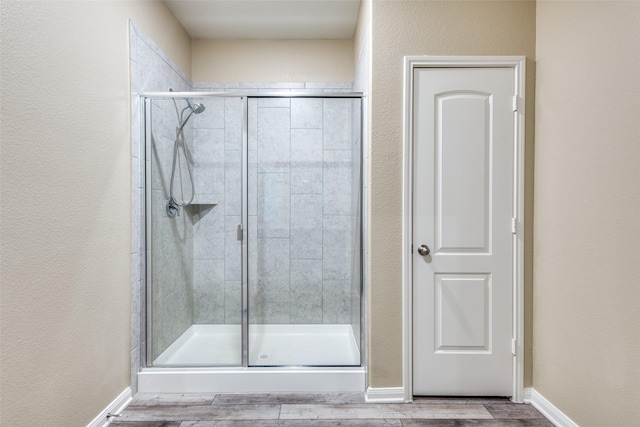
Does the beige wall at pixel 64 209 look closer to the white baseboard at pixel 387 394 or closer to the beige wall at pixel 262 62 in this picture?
the beige wall at pixel 262 62

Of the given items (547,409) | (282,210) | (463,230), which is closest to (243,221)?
(282,210)

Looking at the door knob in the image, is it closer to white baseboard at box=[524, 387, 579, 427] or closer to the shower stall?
the shower stall

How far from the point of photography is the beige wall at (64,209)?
1.47 meters

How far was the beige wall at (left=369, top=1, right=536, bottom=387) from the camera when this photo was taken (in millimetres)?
2301

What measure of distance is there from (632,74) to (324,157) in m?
1.91

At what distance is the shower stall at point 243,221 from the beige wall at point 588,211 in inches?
44.6

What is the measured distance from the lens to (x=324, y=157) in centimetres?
299

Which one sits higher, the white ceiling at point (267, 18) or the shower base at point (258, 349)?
the white ceiling at point (267, 18)

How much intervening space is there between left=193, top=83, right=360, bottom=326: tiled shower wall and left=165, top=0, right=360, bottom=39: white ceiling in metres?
0.89

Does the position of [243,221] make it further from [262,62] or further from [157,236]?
[262,62]

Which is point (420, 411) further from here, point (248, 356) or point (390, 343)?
point (248, 356)

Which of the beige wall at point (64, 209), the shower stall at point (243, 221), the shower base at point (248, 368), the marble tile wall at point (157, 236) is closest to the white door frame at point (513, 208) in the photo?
the shower stall at point (243, 221)

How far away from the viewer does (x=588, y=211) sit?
1875mm

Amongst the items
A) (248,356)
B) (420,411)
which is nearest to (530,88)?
(420,411)
